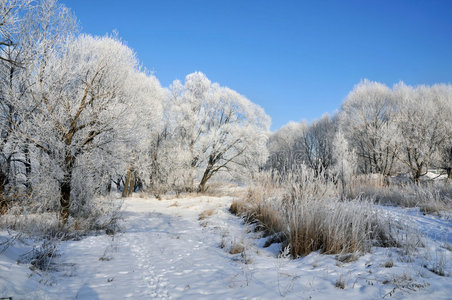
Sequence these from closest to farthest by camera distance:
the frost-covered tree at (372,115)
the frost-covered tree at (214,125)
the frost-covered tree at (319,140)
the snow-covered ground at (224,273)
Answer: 1. the snow-covered ground at (224,273)
2. the frost-covered tree at (214,125)
3. the frost-covered tree at (372,115)
4. the frost-covered tree at (319,140)

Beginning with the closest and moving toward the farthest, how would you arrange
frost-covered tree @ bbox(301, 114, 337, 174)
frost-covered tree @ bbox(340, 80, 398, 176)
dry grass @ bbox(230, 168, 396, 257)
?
1. dry grass @ bbox(230, 168, 396, 257)
2. frost-covered tree @ bbox(340, 80, 398, 176)
3. frost-covered tree @ bbox(301, 114, 337, 174)

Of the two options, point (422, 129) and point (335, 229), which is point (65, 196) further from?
point (422, 129)

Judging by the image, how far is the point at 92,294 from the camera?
276cm

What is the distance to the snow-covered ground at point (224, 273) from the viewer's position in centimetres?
233

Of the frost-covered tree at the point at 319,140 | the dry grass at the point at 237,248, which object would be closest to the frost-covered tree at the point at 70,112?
the dry grass at the point at 237,248

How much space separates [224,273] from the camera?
336cm

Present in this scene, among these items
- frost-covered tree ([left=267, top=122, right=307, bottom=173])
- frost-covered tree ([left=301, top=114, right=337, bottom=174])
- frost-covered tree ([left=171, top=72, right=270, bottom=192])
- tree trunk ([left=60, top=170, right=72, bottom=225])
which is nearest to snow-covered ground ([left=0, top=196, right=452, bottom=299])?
tree trunk ([left=60, top=170, right=72, bottom=225])

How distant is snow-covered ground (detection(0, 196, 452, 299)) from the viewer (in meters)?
2.33

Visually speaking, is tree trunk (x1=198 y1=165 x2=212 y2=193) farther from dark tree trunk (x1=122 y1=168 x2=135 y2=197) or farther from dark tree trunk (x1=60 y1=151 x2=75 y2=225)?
dark tree trunk (x1=60 y1=151 x2=75 y2=225)

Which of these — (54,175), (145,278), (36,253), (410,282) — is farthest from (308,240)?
(54,175)

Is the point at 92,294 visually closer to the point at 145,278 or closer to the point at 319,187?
the point at 145,278

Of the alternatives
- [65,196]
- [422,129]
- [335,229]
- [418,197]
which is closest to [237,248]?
[335,229]

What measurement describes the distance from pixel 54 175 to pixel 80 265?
338 cm

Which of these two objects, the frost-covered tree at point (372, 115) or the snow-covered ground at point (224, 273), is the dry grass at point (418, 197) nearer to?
the snow-covered ground at point (224, 273)
